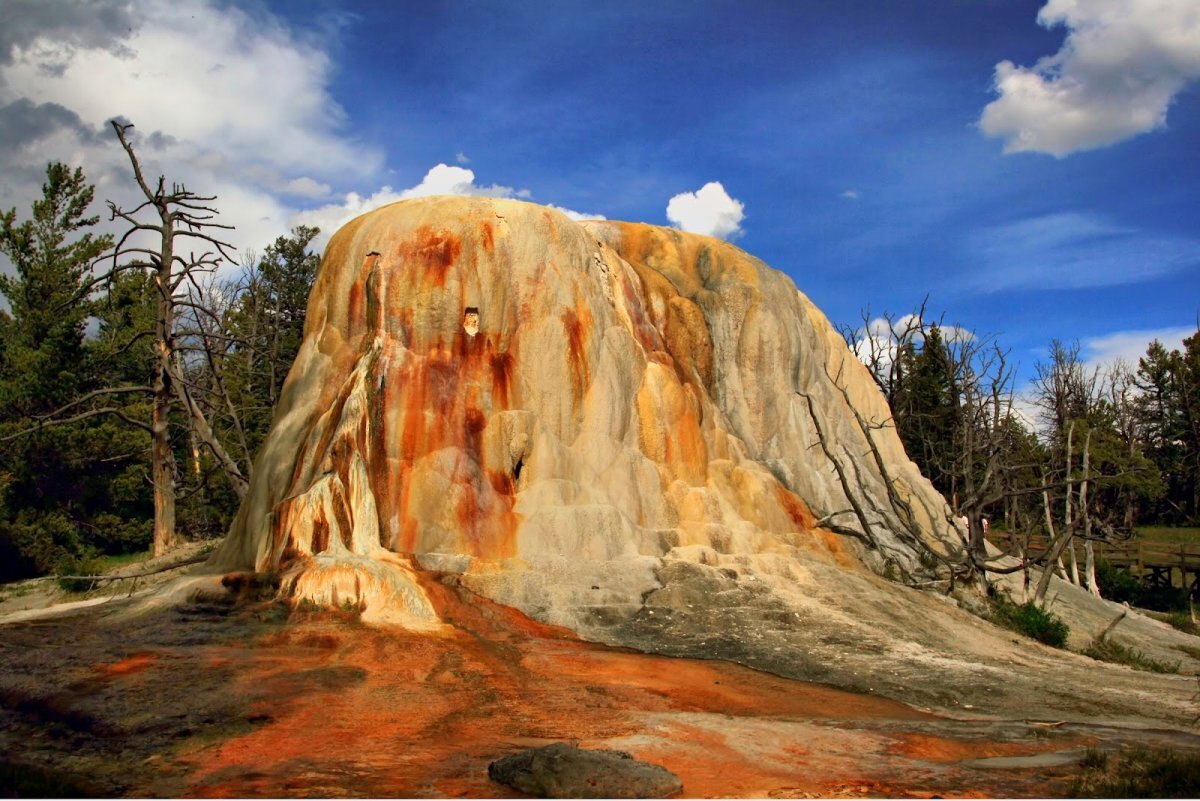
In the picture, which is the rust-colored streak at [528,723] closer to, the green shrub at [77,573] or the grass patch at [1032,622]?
the grass patch at [1032,622]

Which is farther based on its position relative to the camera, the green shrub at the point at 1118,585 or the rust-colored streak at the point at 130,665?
the green shrub at the point at 1118,585

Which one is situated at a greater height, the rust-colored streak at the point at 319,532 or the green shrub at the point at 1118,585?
the rust-colored streak at the point at 319,532

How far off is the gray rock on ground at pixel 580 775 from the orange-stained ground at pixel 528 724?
0.54ft

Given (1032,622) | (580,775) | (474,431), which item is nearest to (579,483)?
(474,431)

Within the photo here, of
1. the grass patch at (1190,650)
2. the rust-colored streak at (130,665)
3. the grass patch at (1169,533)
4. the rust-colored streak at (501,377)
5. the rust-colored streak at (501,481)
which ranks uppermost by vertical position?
the rust-colored streak at (501,377)

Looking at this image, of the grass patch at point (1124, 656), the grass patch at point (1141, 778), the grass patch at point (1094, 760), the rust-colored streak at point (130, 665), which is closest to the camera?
the grass patch at point (1141, 778)

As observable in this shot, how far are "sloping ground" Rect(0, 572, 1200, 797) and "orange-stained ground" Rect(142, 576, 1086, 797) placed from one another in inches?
1.4

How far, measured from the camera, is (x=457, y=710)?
9805mm

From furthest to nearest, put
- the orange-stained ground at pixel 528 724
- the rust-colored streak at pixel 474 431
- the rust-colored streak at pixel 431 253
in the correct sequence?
the rust-colored streak at pixel 431 253 → the rust-colored streak at pixel 474 431 → the orange-stained ground at pixel 528 724

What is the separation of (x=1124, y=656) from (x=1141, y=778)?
33.4ft

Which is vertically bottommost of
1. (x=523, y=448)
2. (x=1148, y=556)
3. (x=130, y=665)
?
(x=130, y=665)

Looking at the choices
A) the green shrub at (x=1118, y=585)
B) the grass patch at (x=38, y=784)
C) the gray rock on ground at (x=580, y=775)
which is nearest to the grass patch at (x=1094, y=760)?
the gray rock on ground at (x=580, y=775)

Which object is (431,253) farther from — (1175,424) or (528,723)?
(1175,424)

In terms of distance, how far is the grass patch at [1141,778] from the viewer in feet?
22.7
